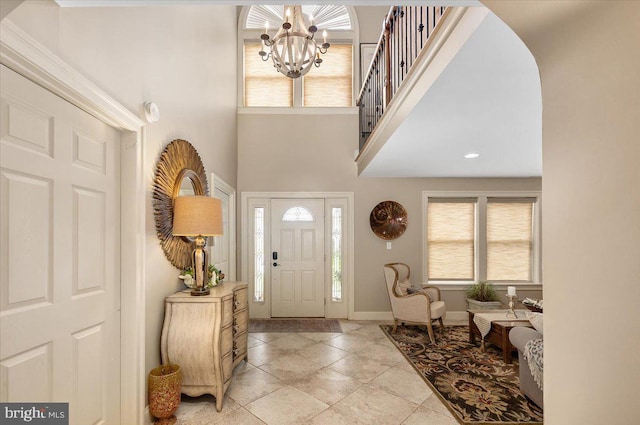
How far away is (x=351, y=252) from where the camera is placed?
497 centimetres

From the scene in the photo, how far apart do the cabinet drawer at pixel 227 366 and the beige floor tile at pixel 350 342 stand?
151cm

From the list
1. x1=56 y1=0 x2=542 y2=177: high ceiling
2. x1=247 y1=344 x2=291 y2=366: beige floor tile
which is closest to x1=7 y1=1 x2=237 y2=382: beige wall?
x1=56 y1=0 x2=542 y2=177: high ceiling

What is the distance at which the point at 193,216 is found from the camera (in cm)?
241

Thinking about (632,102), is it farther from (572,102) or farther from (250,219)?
(250,219)

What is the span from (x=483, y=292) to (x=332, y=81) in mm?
4171

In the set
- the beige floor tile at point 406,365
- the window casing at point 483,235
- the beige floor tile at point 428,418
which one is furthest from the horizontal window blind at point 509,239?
the beige floor tile at point 428,418

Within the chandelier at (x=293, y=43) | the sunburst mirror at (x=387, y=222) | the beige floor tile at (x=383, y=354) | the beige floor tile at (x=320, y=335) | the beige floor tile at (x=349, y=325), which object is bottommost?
the beige floor tile at (x=349, y=325)

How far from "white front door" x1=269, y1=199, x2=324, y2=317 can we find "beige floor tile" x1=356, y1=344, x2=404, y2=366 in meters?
1.43

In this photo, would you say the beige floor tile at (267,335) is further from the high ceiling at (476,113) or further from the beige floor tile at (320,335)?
the high ceiling at (476,113)

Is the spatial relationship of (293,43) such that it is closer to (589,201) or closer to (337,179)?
(589,201)

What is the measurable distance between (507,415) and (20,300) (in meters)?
3.08

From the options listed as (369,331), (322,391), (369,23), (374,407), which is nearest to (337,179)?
(369,331)

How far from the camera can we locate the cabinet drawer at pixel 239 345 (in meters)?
2.81

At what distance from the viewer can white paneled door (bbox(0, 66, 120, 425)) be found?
4.35ft
